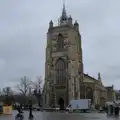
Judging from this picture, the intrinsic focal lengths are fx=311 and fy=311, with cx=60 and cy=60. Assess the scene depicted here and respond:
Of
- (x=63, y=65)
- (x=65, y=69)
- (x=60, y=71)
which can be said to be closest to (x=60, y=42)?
(x=63, y=65)

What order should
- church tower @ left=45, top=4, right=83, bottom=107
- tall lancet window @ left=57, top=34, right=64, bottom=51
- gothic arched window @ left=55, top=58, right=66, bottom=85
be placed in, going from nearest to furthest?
1. church tower @ left=45, top=4, right=83, bottom=107
2. gothic arched window @ left=55, top=58, right=66, bottom=85
3. tall lancet window @ left=57, top=34, right=64, bottom=51

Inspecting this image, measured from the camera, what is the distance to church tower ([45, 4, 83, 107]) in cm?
8847

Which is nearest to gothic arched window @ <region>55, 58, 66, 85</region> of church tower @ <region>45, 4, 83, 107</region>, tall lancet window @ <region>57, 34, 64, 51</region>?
church tower @ <region>45, 4, 83, 107</region>

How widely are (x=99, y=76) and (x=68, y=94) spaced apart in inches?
1583

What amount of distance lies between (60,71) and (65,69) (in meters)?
1.77

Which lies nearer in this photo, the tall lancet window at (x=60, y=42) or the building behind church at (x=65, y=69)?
the building behind church at (x=65, y=69)

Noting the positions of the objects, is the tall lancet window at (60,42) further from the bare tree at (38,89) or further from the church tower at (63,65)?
the bare tree at (38,89)

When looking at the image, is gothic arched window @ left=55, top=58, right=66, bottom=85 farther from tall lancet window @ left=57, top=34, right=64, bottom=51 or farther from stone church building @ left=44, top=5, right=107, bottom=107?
tall lancet window @ left=57, top=34, right=64, bottom=51

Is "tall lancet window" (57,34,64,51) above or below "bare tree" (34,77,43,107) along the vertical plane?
above

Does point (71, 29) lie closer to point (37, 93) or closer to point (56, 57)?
point (56, 57)

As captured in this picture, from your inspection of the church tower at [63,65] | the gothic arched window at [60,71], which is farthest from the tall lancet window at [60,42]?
the gothic arched window at [60,71]

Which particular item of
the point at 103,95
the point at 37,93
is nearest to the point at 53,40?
the point at 37,93

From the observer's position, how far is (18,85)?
10506 centimetres

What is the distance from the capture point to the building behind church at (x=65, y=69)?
88.6 metres
